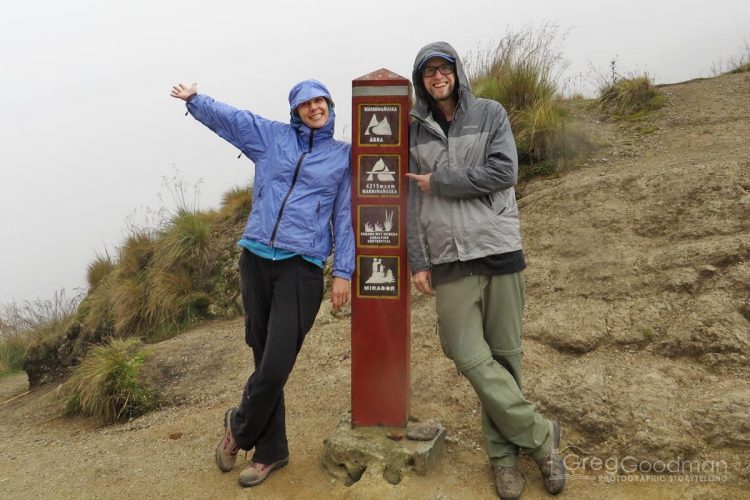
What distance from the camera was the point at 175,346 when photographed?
22.9ft

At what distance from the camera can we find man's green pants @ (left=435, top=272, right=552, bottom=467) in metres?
3.27

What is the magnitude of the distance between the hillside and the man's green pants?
437 mm

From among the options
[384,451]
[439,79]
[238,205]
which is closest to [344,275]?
[384,451]

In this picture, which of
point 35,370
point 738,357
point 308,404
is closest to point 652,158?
point 738,357

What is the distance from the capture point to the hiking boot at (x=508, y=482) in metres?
3.40

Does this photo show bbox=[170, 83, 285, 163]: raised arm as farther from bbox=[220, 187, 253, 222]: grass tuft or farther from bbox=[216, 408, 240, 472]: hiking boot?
bbox=[220, 187, 253, 222]: grass tuft

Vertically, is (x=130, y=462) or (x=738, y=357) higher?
(x=738, y=357)

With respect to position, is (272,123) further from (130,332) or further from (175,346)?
(130,332)

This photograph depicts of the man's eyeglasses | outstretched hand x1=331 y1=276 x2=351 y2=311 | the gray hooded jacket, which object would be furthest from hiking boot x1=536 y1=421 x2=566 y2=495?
the man's eyeglasses

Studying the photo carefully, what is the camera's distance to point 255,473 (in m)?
3.77

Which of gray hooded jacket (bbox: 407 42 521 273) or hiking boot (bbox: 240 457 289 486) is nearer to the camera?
gray hooded jacket (bbox: 407 42 521 273)

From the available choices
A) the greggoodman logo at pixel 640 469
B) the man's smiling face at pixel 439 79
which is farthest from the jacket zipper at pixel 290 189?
the greggoodman logo at pixel 640 469

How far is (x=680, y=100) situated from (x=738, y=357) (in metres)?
5.53

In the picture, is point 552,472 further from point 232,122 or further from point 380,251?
point 232,122
